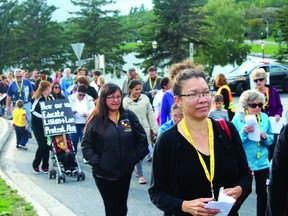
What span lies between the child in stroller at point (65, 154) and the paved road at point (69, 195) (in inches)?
8.4

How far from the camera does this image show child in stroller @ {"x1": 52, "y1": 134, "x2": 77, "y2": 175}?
9.42 meters

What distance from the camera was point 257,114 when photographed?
6.52 m

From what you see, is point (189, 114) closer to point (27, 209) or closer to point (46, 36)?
point (27, 209)

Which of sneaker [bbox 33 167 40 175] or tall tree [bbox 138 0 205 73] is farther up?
tall tree [bbox 138 0 205 73]

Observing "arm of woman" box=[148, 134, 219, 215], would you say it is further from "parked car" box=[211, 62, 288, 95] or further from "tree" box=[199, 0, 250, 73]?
"tree" box=[199, 0, 250, 73]

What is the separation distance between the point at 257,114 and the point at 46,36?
49.6m

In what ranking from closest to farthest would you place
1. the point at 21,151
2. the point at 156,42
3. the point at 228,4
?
the point at 21,151 → the point at 156,42 → the point at 228,4

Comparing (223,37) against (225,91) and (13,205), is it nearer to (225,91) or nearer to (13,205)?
(225,91)

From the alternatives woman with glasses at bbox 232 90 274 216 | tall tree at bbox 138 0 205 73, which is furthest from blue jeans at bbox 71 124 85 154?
tall tree at bbox 138 0 205 73

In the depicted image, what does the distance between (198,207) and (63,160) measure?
21.5 feet

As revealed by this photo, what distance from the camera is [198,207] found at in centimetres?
311

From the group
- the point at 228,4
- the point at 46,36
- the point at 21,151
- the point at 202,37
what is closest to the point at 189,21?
the point at 202,37

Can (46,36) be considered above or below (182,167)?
above

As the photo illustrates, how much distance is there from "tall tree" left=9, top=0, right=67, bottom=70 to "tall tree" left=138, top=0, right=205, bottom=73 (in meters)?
12.4
